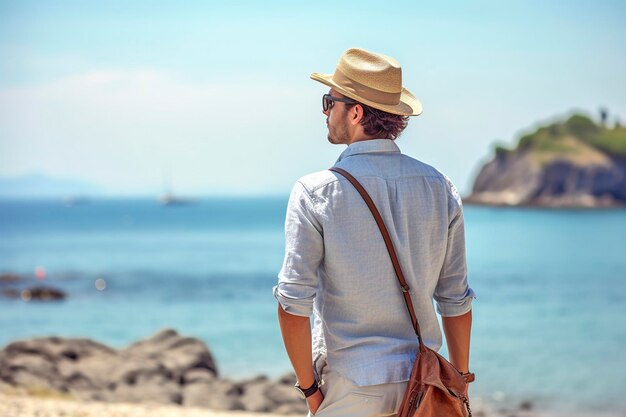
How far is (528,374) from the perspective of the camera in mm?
15164

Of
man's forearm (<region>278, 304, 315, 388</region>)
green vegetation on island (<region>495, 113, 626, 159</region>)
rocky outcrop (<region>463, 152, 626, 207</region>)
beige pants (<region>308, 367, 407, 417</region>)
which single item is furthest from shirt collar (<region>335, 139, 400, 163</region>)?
green vegetation on island (<region>495, 113, 626, 159</region>)

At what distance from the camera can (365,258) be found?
2.23m

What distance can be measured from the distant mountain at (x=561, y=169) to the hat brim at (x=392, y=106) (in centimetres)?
9347

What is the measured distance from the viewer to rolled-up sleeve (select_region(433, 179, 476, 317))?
241 cm

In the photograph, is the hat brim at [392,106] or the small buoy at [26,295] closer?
the hat brim at [392,106]

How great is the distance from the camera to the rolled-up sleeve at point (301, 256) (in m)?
2.21

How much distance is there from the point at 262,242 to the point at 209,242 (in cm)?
379

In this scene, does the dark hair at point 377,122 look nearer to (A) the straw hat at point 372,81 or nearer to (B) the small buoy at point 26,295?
(A) the straw hat at point 372,81

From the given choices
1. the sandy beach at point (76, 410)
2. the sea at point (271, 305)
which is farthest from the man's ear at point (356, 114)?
the sea at point (271, 305)

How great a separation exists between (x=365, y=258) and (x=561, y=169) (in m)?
97.0

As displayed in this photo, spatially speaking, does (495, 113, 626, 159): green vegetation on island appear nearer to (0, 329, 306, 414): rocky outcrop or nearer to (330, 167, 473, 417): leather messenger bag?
(0, 329, 306, 414): rocky outcrop

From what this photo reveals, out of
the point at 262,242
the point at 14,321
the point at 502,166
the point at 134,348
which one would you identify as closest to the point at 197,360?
the point at 134,348

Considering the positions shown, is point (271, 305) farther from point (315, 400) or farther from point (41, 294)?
point (315, 400)

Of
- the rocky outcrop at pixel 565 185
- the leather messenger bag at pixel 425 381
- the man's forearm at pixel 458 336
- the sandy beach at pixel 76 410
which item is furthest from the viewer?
the rocky outcrop at pixel 565 185
